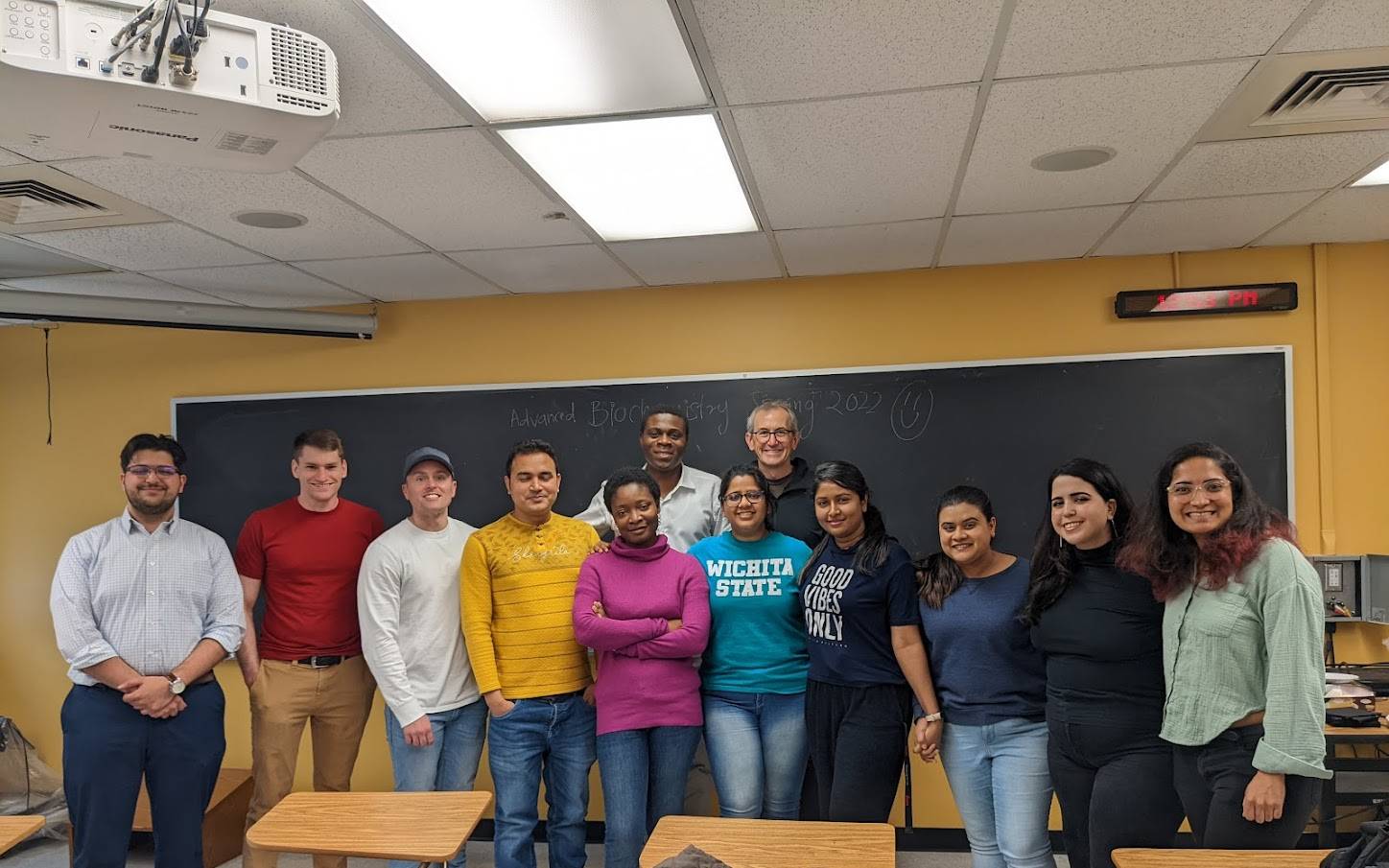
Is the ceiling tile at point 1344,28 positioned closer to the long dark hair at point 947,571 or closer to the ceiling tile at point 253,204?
the long dark hair at point 947,571

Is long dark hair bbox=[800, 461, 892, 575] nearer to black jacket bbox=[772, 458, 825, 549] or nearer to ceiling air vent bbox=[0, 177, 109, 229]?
black jacket bbox=[772, 458, 825, 549]

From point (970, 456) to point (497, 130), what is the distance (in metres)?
2.62

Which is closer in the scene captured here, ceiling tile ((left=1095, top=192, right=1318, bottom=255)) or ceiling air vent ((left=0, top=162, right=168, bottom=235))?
ceiling air vent ((left=0, top=162, right=168, bottom=235))

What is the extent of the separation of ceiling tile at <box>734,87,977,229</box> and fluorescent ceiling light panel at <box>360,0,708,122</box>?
1.06 ft

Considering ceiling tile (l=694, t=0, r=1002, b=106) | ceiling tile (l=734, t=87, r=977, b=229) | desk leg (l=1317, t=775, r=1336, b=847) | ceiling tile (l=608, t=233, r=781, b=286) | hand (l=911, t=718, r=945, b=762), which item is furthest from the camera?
ceiling tile (l=608, t=233, r=781, b=286)

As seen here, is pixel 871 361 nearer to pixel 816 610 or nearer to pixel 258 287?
pixel 816 610

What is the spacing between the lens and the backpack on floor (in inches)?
61.1


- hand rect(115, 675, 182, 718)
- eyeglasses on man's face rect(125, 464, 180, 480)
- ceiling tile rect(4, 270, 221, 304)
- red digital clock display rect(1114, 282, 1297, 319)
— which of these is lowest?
hand rect(115, 675, 182, 718)

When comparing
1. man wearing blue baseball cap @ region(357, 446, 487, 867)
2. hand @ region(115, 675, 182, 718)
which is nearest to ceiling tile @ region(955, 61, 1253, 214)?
man wearing blue baseball cap @ region(357, 446, 487, 867)

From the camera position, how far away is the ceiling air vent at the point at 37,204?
2.84 metres

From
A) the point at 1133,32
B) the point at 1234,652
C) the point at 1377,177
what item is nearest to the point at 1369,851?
the point at 1234,652

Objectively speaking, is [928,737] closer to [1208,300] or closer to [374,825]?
[374,825]

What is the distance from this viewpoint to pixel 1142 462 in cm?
409

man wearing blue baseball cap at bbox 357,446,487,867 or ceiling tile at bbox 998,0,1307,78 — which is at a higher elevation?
ceiling tile at bbox 998,0,1307,78
